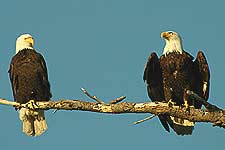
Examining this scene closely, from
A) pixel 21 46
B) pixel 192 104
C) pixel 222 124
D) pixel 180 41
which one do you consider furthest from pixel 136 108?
pixel 21 46

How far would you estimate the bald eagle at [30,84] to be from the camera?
32.0ft

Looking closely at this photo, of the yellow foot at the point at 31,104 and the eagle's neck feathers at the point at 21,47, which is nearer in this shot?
the yellow foot at the point at 31,104

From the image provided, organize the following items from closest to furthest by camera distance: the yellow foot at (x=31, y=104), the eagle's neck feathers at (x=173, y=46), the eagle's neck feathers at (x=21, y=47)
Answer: the yellow foot at (x=31, y=104), the eagle's neck feathers at (x=173, y=46), the eagle's neck feathers at (x=21, y=47)

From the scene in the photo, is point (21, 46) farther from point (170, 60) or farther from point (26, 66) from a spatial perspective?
point (170, 60)

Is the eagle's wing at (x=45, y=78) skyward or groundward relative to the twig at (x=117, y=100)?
skyward

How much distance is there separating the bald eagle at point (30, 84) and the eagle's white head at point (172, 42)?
1.92 metres

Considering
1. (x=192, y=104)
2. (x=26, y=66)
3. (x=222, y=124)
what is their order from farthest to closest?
(x=26, y=66), (x=192, y=104), (x=222, y=124)

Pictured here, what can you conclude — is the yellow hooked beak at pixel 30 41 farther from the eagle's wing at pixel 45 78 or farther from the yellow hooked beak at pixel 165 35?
the yellow hooked beak at pixel 165 35

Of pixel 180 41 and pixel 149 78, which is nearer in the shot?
pixel 149 78

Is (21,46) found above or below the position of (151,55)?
above

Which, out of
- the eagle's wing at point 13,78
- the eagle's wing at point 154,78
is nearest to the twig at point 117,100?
the eagle's wing at point 154,78

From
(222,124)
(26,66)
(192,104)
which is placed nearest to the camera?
(222,124)

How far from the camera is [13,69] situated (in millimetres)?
9867

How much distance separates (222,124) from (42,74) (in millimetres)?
3379
